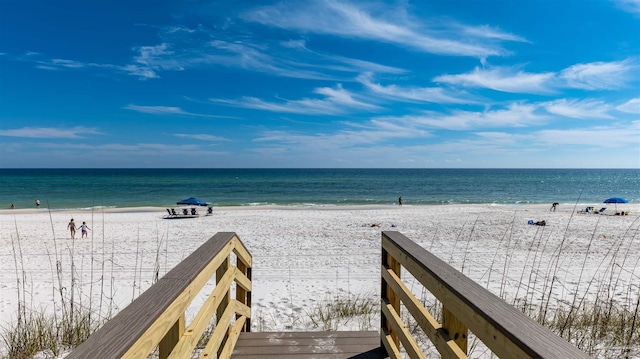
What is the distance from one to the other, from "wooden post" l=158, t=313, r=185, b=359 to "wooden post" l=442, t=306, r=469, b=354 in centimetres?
118

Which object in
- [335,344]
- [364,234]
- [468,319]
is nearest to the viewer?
[468,319]

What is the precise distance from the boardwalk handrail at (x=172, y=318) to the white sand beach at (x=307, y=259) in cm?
189

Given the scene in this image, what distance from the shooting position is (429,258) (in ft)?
7.02

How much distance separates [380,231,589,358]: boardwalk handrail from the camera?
3.41 ft

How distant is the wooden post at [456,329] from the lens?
1625 mm

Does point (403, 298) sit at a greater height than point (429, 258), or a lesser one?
lesser

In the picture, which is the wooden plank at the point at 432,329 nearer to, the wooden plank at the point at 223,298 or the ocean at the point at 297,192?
the wooden plank at the point at 223,298

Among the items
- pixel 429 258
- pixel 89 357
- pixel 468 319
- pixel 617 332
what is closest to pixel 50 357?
pixel 89 357

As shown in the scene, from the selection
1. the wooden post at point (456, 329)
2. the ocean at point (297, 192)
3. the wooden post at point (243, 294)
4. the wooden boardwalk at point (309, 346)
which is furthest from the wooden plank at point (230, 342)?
the ocean at point (297, 192)

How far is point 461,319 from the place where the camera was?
1.47 metres

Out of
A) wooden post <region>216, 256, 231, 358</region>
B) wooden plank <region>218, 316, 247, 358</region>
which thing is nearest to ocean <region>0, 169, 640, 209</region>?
wooden plank <region>218, 316, 247, 358</region>

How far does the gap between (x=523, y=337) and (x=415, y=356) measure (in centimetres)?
119

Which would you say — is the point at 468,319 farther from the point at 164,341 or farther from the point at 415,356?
the point at 164,341

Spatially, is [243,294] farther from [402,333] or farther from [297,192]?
[297,192]
